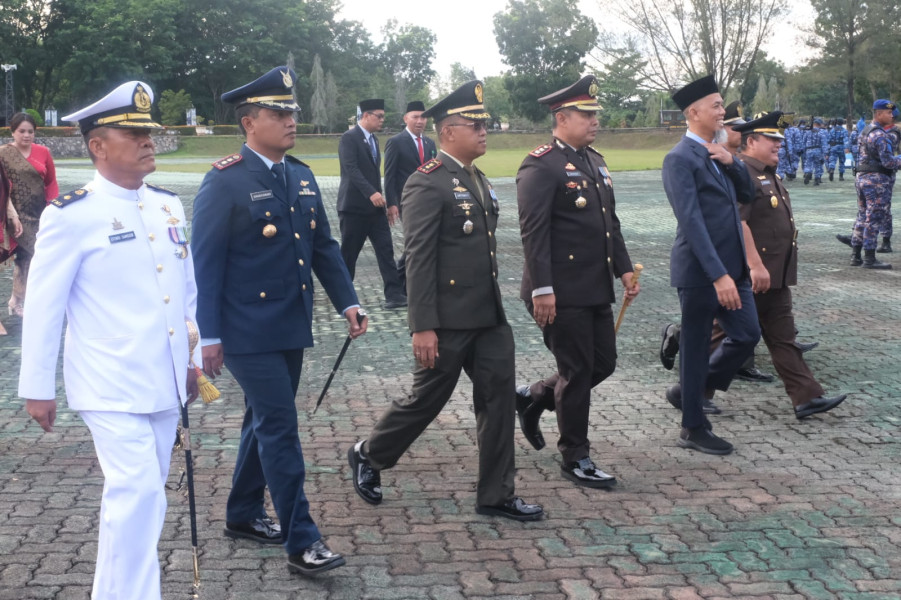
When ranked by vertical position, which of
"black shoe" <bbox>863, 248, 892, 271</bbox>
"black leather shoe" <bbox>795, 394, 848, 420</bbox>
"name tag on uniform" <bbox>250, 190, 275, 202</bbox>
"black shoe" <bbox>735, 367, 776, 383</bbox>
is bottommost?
"black shoe" <bbox>863, 248, 892, 271</bbox>

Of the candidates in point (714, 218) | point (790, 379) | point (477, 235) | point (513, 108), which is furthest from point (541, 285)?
point (513, 108)

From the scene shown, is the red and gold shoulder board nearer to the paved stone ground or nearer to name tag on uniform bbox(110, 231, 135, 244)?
the paved stone ground

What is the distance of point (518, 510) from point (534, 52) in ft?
318

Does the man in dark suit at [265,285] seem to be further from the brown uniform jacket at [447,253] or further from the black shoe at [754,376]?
the black shoe at [754,376]

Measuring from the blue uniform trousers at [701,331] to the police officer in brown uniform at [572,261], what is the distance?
68 centimetres

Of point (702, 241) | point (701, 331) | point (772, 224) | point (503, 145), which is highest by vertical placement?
point (702, 241)

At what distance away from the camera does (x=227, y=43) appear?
94.3 metres

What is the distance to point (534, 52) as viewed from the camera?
98.9 m

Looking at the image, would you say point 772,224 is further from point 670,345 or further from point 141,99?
point 141,99

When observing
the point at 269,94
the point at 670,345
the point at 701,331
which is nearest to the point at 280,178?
the point at 269,94

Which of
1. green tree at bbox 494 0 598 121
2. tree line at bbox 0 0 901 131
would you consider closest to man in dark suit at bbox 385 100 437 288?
tree line at bbox 0 0 901 131

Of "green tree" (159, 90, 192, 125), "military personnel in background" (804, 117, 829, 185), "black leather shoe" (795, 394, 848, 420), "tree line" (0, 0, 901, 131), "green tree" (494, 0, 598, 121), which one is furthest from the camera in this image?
"green tree" (494, 0, 598, 121)

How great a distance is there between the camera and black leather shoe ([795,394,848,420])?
688cm

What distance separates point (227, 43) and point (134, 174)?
94.7 metres
